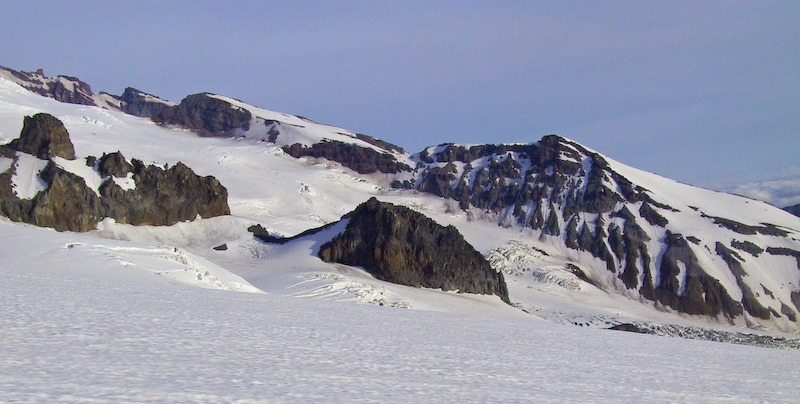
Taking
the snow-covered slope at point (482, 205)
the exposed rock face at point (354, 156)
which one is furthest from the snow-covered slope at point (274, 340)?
the exposed rock face at point (354, 156)

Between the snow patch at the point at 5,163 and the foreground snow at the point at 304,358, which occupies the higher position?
the snow patch at the point at 5,163

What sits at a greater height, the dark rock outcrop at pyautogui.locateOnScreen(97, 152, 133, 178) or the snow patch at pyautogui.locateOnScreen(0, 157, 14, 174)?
the dark rock outcrop at pyautogui.locateOnScreen(97, 152, 133, 178)

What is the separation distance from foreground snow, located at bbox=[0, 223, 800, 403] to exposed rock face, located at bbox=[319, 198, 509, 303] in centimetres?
5246

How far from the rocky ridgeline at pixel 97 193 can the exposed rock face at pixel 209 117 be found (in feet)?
279

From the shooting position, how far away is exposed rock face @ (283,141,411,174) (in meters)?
166

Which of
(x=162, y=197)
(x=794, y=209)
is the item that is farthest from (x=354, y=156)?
(x=794, y=209)

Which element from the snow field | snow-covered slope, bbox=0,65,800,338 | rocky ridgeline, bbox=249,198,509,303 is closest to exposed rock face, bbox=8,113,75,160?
snow-covered slope, bbox=0,65,800,338

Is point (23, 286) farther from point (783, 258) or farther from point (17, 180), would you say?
point (783, 258)

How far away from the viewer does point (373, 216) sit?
82.4 m

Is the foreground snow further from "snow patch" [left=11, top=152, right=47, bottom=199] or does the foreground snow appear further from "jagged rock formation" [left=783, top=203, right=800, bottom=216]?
"jagged rock formation" [left=783, top=203, right=800, bottom=216]

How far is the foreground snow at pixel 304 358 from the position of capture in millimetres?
10961

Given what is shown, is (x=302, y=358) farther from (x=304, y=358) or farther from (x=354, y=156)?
(x=354, y=156)

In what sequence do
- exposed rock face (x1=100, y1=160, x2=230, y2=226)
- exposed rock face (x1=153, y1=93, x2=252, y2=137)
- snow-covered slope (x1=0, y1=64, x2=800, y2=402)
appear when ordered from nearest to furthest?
1. snow-covered slope (x1=0, y1=64, x2=800, y2=402)
2. exposed rock face (x1=100, y1=160, x2=230, y2=226)
3. exposed rock face (x1=153, y1=93, x2=252, y2=137)

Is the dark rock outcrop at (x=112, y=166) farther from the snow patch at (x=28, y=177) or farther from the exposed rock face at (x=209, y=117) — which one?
the exposed rock face at (x=209, y=117)
